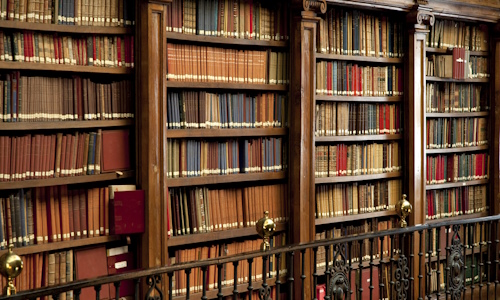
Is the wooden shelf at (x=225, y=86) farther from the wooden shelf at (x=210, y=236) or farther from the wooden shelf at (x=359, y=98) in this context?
the wooden shelf at (x=210, y=236)

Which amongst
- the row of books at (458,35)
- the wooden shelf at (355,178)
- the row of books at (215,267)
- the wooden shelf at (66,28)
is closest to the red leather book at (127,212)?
the row of books at (215,267)

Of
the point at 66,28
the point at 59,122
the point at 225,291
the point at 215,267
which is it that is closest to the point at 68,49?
the point at 66,28

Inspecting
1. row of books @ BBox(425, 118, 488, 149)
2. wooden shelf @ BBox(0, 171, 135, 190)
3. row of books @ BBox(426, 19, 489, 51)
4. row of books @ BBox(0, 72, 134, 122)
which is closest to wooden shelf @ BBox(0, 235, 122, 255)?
wooden shelf @ BBox(0, 171, 135, 190)

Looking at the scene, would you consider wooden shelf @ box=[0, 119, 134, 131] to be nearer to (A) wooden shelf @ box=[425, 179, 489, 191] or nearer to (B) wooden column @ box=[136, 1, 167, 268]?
(B) wooden column @ box=[136, 1, 167, 268]

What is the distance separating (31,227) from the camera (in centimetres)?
302

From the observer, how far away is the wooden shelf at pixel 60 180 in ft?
9.57

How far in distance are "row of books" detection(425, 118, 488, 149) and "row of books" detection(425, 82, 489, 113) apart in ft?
0.33

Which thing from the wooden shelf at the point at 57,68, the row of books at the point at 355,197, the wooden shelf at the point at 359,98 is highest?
the wooden shelf at the point at 57,68

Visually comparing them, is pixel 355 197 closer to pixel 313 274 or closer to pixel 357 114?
pixel 357 114

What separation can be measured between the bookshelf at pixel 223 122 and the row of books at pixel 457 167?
161cm

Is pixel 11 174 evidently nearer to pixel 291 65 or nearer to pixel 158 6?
pixel 158 6

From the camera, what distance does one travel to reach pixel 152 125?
10.8 feet

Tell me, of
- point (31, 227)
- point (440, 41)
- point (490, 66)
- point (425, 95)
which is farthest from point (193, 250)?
point (490, 66)

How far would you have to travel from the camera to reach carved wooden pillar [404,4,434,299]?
455 centimetres
